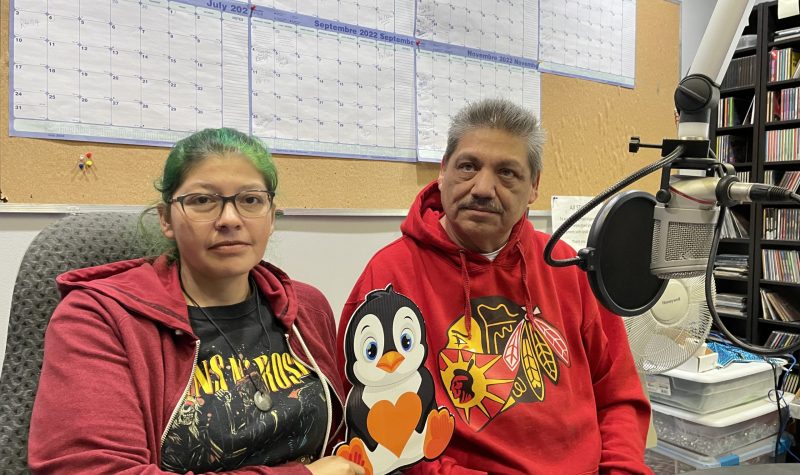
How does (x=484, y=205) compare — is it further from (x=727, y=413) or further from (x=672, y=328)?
(x=727, y=413)

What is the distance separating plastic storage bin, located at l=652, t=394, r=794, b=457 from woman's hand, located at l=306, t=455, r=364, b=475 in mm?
1561

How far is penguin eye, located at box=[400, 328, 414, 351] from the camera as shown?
33.2 inches

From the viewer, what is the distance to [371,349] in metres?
0.82

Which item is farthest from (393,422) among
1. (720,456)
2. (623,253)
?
(720,456)

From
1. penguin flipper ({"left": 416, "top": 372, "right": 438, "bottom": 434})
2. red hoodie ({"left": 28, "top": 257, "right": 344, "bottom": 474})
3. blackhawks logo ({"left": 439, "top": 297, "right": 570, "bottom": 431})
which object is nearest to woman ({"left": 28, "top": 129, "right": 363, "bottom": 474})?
red hoodie ({"left": 28, "top": 257, "right": 344, "bottom": 474})

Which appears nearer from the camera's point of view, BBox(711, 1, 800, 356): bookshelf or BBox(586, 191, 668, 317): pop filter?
BBox(586, 191, 668, 317): pop filter

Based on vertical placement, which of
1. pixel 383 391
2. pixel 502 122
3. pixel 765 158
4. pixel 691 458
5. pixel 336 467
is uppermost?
pixel 765 158

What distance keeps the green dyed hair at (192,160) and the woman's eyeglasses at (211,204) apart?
4 centimetres

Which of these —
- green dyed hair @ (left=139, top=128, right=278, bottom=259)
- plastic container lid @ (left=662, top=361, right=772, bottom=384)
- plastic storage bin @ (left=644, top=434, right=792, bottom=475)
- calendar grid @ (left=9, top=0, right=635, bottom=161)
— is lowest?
plastic storage bin @ (left=644, top=434, right=792, bottom=475)

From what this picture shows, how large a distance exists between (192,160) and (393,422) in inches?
22.4

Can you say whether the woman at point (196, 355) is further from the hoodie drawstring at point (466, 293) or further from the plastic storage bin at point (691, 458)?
the plastic storage bin at point (691, 458)

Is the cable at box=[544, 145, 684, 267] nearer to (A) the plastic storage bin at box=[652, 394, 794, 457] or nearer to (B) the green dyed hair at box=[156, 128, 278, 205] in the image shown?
(B) the green dyed hair at box=[156, 128, 278, 205]

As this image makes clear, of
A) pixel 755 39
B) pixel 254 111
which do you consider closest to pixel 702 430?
pixel 254 111

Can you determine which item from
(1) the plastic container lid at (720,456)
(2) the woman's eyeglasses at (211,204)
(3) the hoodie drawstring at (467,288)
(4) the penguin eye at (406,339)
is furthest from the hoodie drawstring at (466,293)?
(1) the plastic container lid at (720,456)
